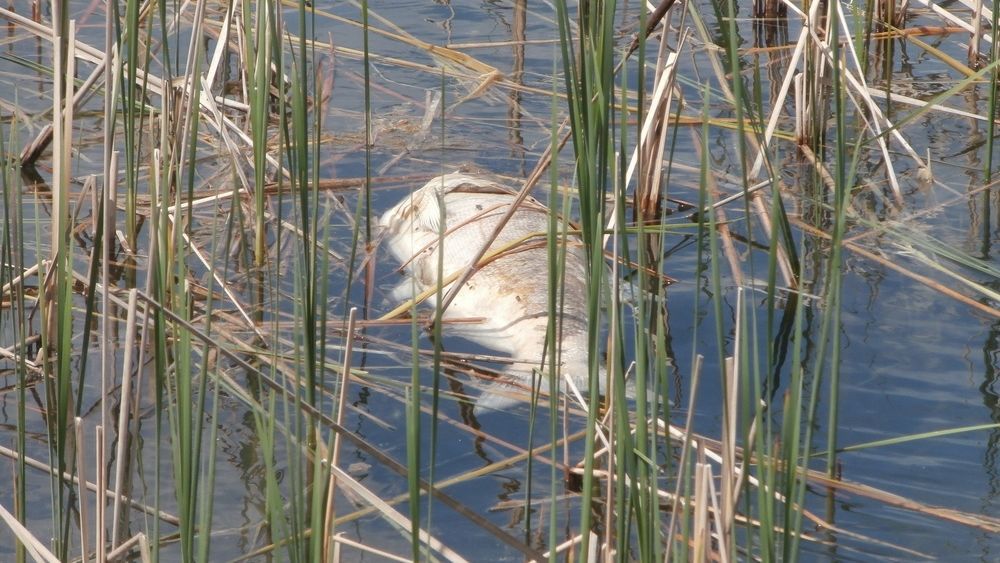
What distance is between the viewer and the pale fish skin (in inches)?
127

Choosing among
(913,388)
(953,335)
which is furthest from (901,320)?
(913,388)

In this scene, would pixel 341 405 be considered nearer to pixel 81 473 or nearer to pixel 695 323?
pixel 81 473

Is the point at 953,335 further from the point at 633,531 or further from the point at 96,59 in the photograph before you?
the point at 96,59

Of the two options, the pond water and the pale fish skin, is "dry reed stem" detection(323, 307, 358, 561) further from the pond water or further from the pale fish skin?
the pale fish skin

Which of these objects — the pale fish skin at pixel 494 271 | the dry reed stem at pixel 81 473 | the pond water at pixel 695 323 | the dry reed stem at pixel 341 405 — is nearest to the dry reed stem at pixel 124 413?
the dry reed stem at pixel 81 473

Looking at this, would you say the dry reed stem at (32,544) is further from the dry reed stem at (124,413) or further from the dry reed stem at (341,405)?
the dry reed stem at (341,405)

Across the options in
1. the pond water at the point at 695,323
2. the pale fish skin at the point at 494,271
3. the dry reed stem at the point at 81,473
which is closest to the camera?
→ the dry reed stem at the point at 81,473

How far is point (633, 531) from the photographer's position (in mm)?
2422

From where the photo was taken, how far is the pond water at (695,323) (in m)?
2.53

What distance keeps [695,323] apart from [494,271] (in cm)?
186

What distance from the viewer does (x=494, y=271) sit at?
3.59m

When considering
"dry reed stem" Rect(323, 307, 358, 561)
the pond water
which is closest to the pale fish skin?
the pond water

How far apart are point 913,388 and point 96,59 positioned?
2.57m

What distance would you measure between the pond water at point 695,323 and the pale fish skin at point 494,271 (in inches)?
3.8
